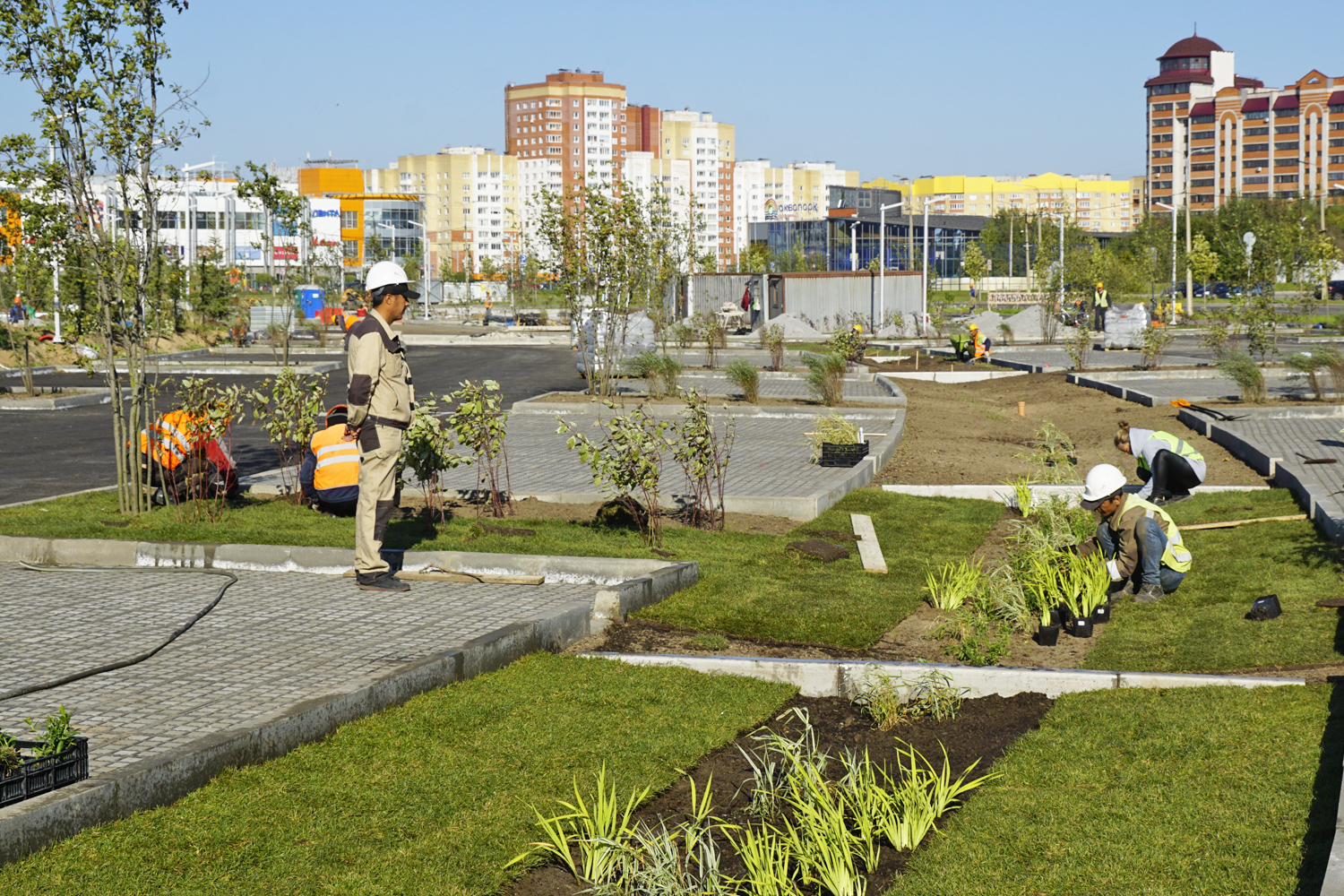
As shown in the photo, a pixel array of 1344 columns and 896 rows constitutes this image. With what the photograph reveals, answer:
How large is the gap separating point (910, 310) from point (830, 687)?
145ft

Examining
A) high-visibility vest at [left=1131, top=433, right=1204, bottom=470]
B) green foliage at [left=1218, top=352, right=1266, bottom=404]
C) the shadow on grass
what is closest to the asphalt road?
high-visibility vest at [left=1131, top=433, right=1204, bottom=470]

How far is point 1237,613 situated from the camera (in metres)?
8.13

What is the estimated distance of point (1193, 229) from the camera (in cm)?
9681

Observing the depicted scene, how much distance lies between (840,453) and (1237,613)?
6979mm

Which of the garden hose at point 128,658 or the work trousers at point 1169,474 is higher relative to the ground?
the work trousers at point 1169,474

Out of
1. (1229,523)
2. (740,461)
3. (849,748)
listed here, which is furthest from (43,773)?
(740,461)

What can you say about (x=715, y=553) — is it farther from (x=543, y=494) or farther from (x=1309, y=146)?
(x=1309, y=146)

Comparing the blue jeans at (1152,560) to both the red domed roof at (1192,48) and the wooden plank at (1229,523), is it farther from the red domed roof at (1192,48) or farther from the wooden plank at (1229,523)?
the red domed roof at (1192,48)

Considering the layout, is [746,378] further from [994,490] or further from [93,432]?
[93,432]

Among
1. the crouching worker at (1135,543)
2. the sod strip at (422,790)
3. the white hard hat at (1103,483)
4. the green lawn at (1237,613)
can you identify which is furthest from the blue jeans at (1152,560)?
the sod strip at (422,790)

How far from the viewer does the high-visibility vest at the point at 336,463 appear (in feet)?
36.6

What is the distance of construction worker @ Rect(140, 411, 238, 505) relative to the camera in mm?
10844

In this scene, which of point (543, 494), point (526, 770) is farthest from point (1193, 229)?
point (526, 770)

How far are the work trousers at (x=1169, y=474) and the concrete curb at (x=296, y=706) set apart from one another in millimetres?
4027
